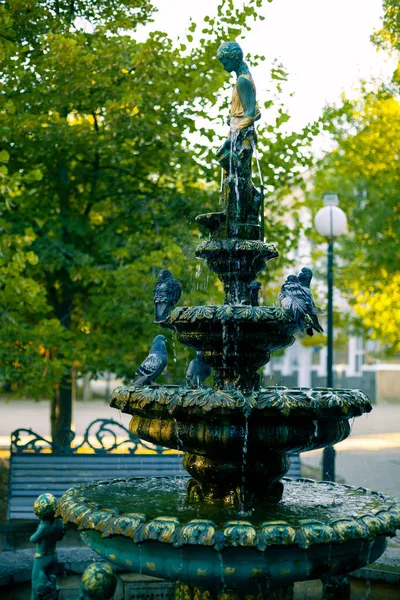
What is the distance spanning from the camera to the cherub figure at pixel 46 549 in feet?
18.9

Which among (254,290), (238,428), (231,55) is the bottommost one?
(238,428)

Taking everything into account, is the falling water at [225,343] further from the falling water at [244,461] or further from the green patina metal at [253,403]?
the falling water at [244,461]

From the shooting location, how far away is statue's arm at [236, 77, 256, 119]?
19.9 ft

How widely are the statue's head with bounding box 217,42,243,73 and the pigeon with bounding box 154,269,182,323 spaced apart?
1.65 meters

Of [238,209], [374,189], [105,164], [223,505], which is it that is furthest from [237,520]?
[374,189]

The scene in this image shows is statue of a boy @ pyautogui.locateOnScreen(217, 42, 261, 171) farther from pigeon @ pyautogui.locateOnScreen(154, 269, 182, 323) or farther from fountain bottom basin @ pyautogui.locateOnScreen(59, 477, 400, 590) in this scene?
fountain bottom basin @ pyautogui.locateOnScreen(59, 477, 400, 590)

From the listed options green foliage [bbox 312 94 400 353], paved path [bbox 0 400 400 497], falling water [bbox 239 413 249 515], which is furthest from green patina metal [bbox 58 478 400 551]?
green foliage [bbox 312 94 400 353]

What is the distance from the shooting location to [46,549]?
5898 mm

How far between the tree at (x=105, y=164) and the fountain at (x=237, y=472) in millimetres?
5378

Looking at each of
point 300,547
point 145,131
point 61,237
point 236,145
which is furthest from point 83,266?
point 300,547

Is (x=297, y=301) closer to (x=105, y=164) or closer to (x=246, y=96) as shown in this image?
(x=246, y=96)

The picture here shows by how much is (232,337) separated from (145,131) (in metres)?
7.42

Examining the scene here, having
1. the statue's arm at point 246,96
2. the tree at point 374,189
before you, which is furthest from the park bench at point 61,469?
the tree at point 374,189

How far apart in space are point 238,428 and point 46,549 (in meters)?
1.89
